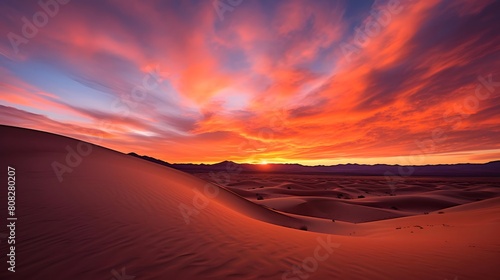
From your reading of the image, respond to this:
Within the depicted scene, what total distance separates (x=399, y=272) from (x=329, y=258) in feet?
3.68

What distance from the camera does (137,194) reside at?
296 inches

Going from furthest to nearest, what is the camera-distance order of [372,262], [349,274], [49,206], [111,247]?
[49,206], [372,262], [111,247], [349,274]

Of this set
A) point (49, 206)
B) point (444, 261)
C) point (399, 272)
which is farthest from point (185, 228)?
point (444, 261)

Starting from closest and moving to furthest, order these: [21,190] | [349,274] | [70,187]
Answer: [349,274] → [21,190] → [70,187]

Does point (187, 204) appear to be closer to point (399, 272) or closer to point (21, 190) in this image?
point (21, 190)

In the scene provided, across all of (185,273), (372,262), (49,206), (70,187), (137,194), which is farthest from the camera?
(137,194)

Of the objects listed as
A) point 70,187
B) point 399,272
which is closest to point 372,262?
point 399,272

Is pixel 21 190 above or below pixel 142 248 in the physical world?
above

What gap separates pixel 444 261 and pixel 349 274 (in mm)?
2265

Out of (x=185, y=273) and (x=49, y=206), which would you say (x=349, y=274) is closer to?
(x=185, y=273)

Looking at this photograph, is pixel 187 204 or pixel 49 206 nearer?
pixel 49 206

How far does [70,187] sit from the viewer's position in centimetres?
674

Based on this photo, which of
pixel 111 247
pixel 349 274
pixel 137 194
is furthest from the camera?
pixel 137 194

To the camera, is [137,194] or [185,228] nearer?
[185,228]
